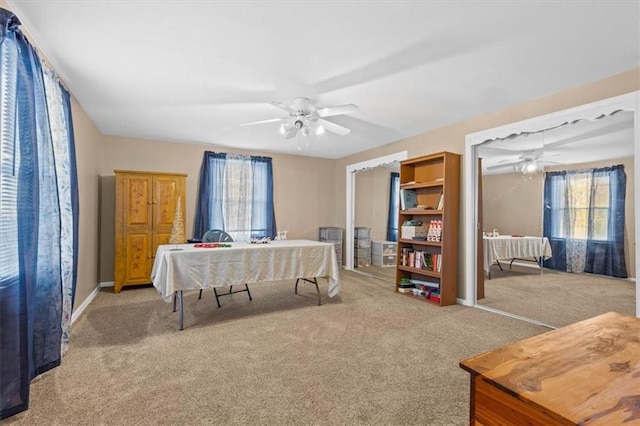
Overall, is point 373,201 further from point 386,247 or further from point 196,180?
point 196,180

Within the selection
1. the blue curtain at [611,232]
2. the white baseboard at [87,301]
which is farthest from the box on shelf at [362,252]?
the white baseboard at [87,301]

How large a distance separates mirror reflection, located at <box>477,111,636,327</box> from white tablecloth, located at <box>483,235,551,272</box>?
11 mm

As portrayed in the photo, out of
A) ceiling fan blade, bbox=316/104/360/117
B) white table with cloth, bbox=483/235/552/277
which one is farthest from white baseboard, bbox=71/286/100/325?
white table with cloth, bbox=483/235/552/277

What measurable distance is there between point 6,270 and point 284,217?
474 cm

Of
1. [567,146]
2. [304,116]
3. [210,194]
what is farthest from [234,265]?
[567,146]

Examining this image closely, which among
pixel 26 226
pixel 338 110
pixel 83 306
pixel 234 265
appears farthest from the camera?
pixel 83 306

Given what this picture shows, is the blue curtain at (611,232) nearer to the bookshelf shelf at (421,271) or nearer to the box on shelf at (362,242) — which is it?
the bookshelf shelf at (421,271)

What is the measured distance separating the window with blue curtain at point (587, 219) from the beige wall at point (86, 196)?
206 inches

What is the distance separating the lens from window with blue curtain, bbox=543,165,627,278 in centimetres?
291

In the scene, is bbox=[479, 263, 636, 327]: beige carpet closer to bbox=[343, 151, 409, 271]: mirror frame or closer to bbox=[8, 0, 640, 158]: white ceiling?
bbox=[8, 0, 640, 158]: white ceiling

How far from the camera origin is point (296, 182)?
6480 millimetres

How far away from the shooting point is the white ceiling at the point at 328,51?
1.99 m

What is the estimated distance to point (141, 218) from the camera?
183 inches

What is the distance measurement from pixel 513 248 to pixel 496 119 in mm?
1582
